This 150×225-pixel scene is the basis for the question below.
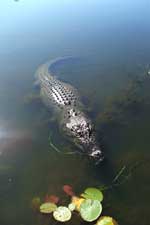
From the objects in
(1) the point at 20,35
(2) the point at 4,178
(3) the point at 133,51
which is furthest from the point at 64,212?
(1) the point at 20,35

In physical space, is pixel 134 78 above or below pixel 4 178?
above

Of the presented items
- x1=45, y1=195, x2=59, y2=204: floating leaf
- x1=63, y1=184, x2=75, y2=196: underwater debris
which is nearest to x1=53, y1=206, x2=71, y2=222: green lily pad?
x1=45, y1=195, x2=59, y2=204: floating leaf

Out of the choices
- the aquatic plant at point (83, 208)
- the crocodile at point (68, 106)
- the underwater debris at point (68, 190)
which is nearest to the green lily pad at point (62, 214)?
the aquatic plant at point (83, 208)

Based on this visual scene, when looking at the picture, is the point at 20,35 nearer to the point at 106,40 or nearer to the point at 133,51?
the point at 106,40

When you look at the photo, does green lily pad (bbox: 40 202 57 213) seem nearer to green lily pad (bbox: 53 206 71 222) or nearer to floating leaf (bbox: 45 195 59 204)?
green lily pad (bbox: 53 206 71 222)

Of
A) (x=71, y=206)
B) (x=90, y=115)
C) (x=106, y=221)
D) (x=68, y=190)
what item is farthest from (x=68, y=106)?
(x=106, y=221)

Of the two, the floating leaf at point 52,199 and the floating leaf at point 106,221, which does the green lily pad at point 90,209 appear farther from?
the floating leaf at point 52,199
